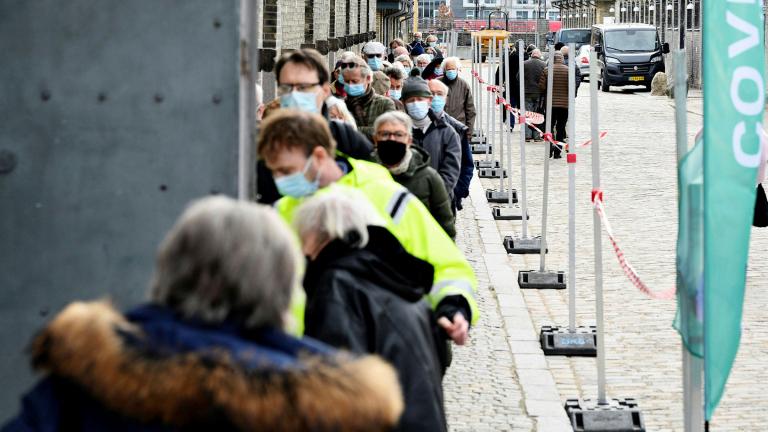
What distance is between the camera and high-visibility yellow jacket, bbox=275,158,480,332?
498 cm

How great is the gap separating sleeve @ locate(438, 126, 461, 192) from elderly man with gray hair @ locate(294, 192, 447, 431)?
6.26m

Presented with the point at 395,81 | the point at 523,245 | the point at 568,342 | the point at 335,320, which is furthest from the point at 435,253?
the point at 523,245

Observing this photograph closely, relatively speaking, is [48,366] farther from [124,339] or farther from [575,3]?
[575,3]

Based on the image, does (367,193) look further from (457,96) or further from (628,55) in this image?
(628,55)

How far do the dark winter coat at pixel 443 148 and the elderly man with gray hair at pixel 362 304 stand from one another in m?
6.30

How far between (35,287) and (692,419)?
2.80 meters

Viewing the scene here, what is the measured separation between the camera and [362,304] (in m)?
4.27

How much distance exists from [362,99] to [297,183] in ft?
17.3

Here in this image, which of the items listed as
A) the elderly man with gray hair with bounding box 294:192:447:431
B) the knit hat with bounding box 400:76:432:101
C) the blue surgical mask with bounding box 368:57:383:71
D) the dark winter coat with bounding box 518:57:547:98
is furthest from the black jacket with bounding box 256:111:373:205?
the dark winter coat with bounding box 518:57:547:98

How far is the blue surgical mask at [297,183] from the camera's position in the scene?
15.3 ft

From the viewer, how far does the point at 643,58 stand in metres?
48.5

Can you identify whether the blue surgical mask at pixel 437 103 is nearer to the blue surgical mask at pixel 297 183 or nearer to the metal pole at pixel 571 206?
the metal pole at pixel 571 206

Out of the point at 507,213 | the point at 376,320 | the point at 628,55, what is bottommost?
the point at 507,213

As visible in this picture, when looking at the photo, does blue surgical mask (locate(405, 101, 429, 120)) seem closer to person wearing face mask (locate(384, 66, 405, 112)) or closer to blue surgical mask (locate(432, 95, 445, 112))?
blue surgical mask (locate(432, 95, 445, 112))
